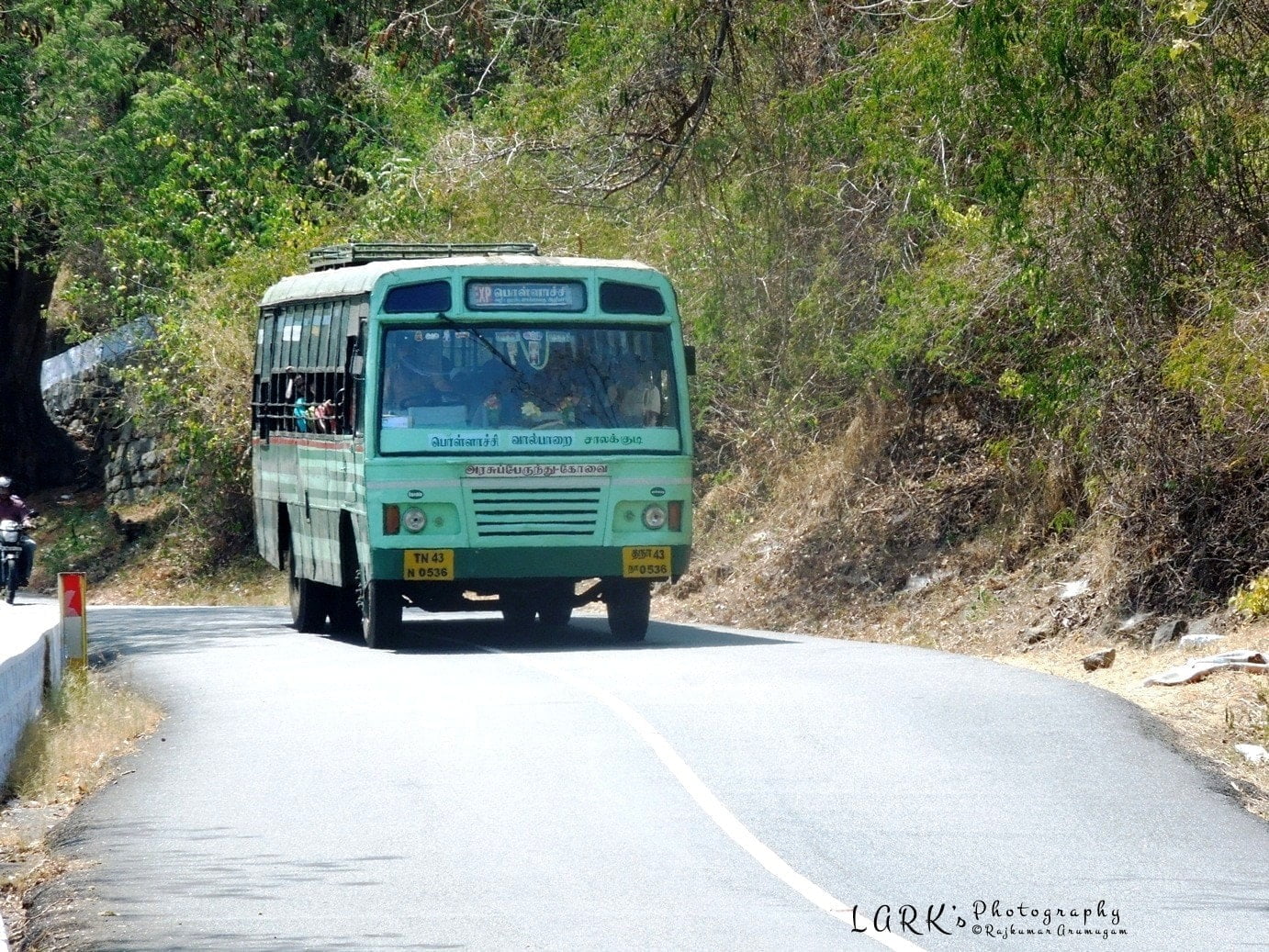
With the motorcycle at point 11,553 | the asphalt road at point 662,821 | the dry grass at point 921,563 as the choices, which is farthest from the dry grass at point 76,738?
the motorcycle at point 11,553

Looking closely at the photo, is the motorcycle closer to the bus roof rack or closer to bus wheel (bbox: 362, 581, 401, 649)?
the bus roof rack

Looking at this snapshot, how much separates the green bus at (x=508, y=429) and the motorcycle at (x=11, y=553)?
9.23 metres

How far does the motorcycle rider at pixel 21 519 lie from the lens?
26.5m

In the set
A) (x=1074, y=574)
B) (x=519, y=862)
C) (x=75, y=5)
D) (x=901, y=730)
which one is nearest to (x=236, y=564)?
(x=75, y=5)

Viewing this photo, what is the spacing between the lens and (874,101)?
18.6 metres

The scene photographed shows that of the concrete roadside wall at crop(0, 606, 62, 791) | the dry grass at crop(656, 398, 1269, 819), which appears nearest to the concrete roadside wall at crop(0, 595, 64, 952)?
the concrete roadside wall at crop(0, 606, 62, 791)

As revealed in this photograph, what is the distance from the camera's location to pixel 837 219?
76.8ft

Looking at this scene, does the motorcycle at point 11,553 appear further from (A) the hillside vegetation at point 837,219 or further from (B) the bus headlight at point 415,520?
(B) the bus headlight at point 415,520

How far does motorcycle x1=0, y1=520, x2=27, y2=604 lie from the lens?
86.0 feet

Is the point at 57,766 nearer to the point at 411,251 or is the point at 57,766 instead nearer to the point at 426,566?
the point at 426,566

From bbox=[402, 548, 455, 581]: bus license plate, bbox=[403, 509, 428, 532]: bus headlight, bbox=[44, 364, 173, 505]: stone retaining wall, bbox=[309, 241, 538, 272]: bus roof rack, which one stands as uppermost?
bbox=[309, 241, 538, 272]: bus roof rack

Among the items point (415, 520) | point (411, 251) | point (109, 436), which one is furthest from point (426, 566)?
point (109, 436)

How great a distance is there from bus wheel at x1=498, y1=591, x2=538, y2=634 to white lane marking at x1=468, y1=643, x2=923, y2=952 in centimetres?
630

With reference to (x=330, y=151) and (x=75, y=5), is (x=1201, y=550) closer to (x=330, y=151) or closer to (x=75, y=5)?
(x=75, y=5)
